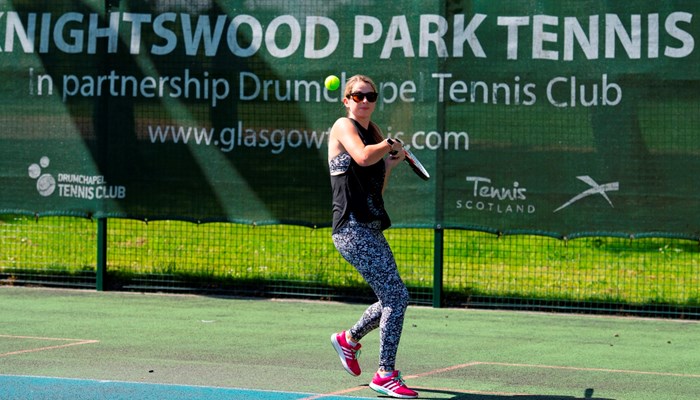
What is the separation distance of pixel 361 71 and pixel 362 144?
193 inches

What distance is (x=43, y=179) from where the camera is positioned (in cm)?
1302

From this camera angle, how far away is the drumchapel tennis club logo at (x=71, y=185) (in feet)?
42.3

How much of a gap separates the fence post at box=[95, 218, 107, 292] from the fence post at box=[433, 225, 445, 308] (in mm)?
3481

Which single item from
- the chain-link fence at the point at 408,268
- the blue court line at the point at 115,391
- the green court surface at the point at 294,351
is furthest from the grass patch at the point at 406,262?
the blue court line at the point at 115,391

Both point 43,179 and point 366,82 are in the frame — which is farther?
point 43,179

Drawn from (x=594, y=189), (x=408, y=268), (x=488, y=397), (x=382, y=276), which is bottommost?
(x=488, y=397)

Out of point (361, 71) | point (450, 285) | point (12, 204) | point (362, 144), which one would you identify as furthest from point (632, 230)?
point (12, 204)

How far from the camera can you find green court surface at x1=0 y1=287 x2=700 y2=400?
7.71m

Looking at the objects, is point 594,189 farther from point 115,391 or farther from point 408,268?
point 115,391

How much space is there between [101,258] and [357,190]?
6279 millimetres

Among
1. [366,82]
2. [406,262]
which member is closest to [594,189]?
[406,262]

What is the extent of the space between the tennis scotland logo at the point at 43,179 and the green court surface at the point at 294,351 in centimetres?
A: 104

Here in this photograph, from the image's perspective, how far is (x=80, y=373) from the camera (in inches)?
320

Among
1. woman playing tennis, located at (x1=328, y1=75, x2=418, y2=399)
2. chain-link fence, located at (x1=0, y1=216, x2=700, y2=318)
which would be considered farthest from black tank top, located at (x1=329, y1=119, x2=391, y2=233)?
chain-link fence, located at (x1=0, y1=216, x2=700, y2=318)
